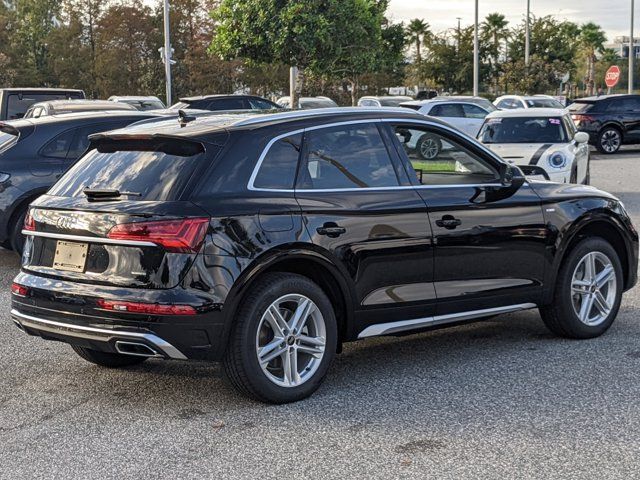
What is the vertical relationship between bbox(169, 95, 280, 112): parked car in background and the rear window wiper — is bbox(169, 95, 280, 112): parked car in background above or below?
above

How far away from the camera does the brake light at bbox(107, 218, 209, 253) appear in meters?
5.51

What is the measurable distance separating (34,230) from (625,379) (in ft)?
12.0

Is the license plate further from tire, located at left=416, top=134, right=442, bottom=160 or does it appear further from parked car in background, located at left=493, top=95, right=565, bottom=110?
parked car in background, located at left=493, top=95, right=565, bottom=110

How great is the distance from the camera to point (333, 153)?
20.8ft

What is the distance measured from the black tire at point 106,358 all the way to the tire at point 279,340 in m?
1.30

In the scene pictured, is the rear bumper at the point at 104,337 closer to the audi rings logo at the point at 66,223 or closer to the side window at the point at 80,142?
the audi rings logo at the point at 66,223

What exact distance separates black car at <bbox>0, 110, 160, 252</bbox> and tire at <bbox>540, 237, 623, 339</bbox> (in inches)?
234

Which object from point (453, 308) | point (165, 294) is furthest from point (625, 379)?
point (165, 294)

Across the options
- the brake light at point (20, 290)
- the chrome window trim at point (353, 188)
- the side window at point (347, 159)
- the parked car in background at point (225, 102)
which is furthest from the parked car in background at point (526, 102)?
the brake light at point (20, 290)

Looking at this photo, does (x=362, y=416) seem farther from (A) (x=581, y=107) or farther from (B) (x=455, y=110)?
(A) (x=581, y=107)

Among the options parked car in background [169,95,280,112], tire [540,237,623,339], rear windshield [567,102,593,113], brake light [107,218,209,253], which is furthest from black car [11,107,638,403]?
rear windshield [567,102,593,113]

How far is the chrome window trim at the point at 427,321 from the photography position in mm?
6332

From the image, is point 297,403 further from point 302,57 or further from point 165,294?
point 302,57

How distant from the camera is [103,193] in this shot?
5.90 metres
